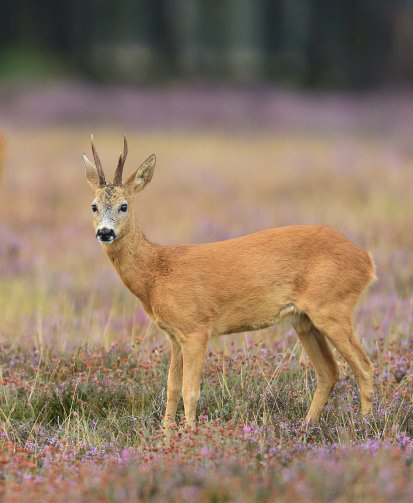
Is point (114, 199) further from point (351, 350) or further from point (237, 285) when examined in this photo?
point (351, 350)

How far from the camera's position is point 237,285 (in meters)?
5.79

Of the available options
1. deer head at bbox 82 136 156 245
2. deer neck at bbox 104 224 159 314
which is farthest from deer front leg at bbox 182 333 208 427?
deer head at bbox 82 136 156 245

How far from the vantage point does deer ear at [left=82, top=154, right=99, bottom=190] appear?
6.07m

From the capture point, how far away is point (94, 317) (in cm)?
763

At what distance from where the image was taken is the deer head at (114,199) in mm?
5680

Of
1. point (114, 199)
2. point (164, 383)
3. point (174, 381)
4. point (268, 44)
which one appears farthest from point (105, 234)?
point (268, 44)

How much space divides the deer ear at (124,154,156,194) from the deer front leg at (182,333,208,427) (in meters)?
1.05

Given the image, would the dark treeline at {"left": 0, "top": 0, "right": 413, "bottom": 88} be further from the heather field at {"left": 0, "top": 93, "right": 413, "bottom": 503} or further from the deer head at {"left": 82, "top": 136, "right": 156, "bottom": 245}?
the deer head at {"left": 82, "top": 136, "right": 156, "bottom": 245}

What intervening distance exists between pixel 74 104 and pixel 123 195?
65.4 feet

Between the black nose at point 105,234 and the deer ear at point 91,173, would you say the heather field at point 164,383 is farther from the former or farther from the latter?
the deer ear at point 91,173

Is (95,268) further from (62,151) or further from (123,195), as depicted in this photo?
(62,151)

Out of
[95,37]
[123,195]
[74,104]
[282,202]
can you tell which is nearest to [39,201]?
[282,202]

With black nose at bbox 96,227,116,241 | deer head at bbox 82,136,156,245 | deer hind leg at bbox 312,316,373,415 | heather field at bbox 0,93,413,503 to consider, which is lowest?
heather field at bbox 0,93,413,503

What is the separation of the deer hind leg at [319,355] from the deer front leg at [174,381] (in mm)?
746
